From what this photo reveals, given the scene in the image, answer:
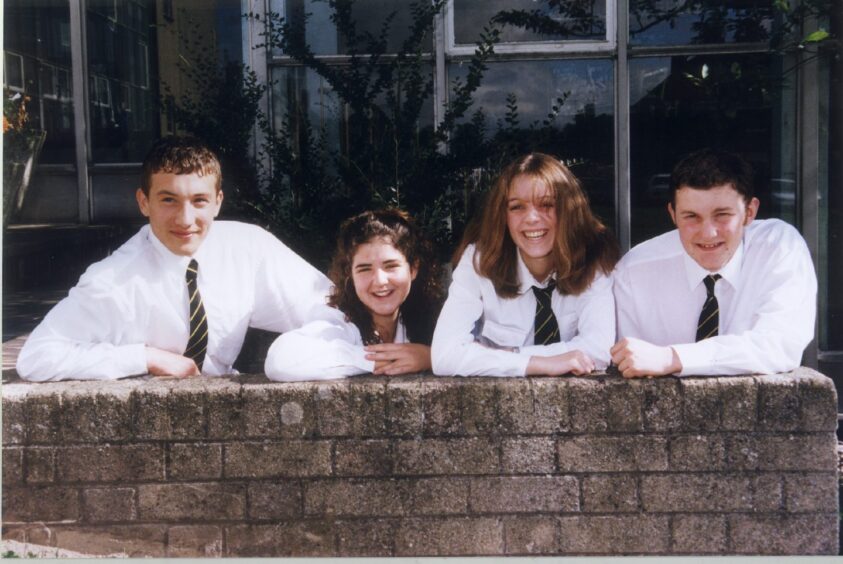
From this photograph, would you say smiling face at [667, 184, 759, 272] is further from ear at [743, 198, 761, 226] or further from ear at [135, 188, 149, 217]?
ear at [135, 188, 149, 217]

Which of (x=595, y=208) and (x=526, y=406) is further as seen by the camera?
(x=595, y=208)

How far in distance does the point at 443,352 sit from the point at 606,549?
90 centimetres

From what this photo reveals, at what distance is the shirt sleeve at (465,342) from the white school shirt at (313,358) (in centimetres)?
27

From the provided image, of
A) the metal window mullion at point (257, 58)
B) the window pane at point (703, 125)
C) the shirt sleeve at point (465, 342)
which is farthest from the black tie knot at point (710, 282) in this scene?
the metal window mullion at point (257, 58)

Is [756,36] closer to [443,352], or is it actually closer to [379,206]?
[379,206]

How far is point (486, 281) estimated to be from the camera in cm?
359

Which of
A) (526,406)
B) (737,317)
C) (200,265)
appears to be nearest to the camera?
(526,406)

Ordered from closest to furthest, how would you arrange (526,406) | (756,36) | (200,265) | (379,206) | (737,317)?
(526,406) < (737,317) < (200,265) < (379,206) < (756,36)

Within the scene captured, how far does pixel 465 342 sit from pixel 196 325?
113cm

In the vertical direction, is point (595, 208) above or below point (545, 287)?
above

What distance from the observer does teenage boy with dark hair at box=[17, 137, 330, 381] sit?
143 inches

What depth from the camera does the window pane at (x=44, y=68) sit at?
165 inches

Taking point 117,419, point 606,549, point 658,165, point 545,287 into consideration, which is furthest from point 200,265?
point 658,165

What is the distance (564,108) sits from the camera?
4.55 meters
